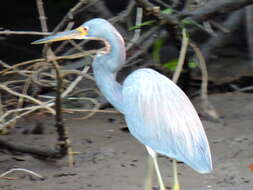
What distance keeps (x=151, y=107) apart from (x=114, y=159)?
1184 millimetres

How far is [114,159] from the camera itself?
17.7ft

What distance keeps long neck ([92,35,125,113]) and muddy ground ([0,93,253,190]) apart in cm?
72

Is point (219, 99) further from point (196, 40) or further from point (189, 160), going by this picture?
point (189, 160)

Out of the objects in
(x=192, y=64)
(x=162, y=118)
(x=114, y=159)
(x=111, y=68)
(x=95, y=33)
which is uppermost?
(x=95, y=33)

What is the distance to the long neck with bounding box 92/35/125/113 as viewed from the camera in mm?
4363

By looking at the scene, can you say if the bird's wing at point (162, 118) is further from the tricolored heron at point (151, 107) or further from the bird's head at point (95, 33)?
the bird's head at point (95, 33)

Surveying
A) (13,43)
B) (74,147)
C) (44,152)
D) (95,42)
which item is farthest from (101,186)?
(13,43)

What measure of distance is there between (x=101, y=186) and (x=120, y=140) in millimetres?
1067

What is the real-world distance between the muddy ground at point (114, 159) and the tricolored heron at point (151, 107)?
0.62m

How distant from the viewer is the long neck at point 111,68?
4.36 meters

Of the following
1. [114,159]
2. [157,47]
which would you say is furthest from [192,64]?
[114,159]

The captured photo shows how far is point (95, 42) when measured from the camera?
7.64 m

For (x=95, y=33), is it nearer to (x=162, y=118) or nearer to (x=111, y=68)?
(x=111, y=68)

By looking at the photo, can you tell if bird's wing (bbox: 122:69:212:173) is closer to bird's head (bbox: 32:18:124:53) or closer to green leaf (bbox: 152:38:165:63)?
bird's head (bbox: 32:18:124:53)
